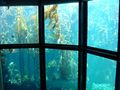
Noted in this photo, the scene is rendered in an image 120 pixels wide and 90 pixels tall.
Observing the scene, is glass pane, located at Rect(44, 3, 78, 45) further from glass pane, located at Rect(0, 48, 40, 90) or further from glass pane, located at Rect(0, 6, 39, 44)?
glass pane, located at Rect(0, 48, 40, 90)

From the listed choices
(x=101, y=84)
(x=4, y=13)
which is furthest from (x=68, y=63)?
(x=4, y=13)

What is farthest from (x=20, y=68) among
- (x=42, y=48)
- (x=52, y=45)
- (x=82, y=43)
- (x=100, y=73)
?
(x=100, y=73)

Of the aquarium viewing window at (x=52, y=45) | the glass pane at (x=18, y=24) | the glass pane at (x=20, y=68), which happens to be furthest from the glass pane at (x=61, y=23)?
the glass pane at (x=20, y=68)

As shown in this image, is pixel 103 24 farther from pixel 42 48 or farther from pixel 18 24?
pixel 18 24

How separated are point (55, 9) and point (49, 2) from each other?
0.56 ft

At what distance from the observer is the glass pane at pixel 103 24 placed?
309cm

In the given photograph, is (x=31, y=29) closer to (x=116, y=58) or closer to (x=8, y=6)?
(x=8, y=6)

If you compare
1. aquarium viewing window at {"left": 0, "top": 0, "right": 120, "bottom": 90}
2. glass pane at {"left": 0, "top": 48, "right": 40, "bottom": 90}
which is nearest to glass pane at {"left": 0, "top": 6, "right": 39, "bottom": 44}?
aquarium viewing window at {"left": 0, "top": 0, "right": 120, "bottom": 90}

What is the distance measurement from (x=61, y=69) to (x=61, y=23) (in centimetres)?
88

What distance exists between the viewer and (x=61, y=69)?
4.11 meters

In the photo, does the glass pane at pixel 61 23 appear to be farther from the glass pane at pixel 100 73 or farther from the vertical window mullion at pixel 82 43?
the glass pane at pixel 100 73

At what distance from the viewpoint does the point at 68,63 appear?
13.2 feet

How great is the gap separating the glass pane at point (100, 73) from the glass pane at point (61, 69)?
33 centimetres

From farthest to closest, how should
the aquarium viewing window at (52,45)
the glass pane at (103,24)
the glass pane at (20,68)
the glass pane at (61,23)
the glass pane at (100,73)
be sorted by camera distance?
the glass pane at (20,68)
the glass pane at (61,23)
the aquarium viewing window at (52,45)
the glass pane at (100,73)
the glass pane at (103,24)
